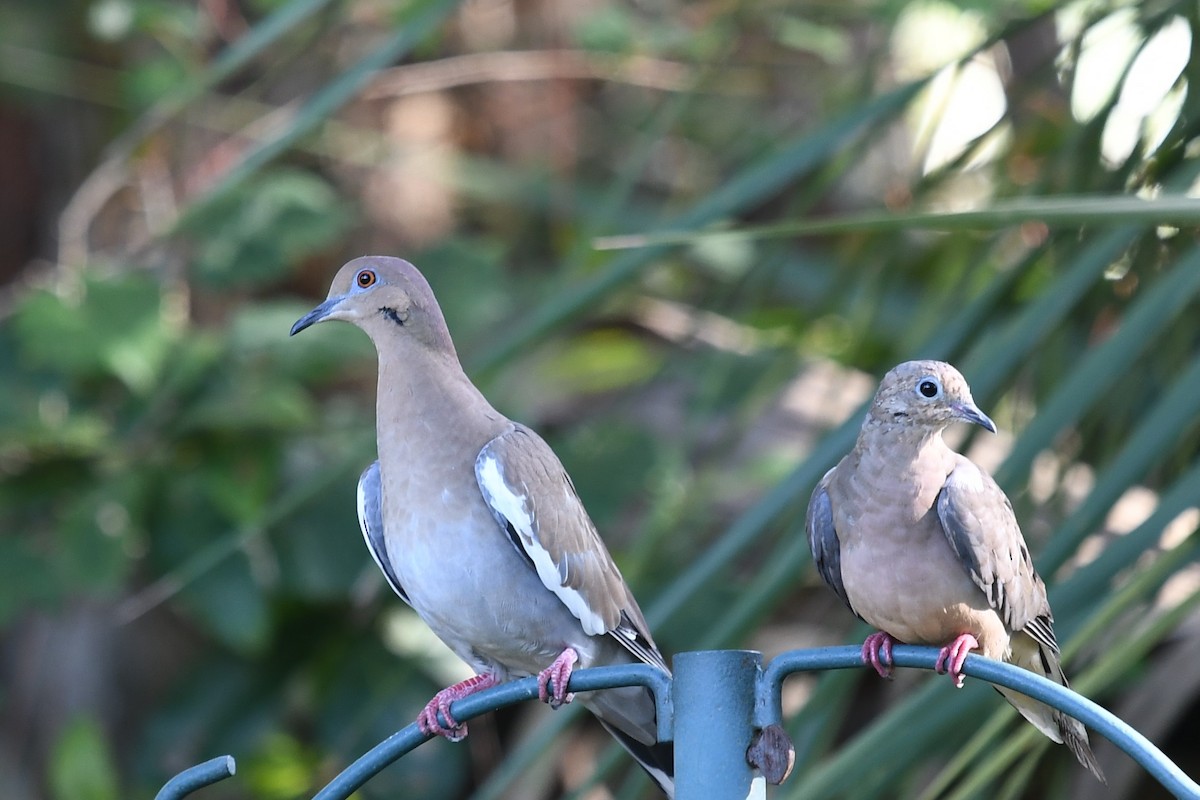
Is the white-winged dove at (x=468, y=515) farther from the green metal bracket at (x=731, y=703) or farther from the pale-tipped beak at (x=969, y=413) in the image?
the pale-tipped beak at (x=969, y=413)

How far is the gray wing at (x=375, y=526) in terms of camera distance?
2244mm

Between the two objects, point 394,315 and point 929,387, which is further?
point 394,315

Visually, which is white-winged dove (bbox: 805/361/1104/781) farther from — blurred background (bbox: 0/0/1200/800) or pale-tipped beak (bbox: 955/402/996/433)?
blurred background (bbox: 0/0/1200/800)

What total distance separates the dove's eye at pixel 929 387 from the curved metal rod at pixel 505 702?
41cm

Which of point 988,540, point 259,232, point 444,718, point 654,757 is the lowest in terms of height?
point 654,757

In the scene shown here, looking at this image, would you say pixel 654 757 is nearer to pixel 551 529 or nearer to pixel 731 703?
pixel 551 529

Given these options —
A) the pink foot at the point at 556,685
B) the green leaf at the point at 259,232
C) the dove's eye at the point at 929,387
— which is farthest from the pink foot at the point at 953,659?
the green leaf at the point at 259,232

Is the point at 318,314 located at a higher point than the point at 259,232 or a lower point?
lower

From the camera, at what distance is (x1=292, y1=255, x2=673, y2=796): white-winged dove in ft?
6.82

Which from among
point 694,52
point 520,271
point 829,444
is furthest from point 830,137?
point 520,271

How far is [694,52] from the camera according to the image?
4.39 meters

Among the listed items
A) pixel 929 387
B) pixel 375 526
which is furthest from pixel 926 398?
pixel 375 526

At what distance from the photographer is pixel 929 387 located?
5.60 ft

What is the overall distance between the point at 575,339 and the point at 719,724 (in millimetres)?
4061
